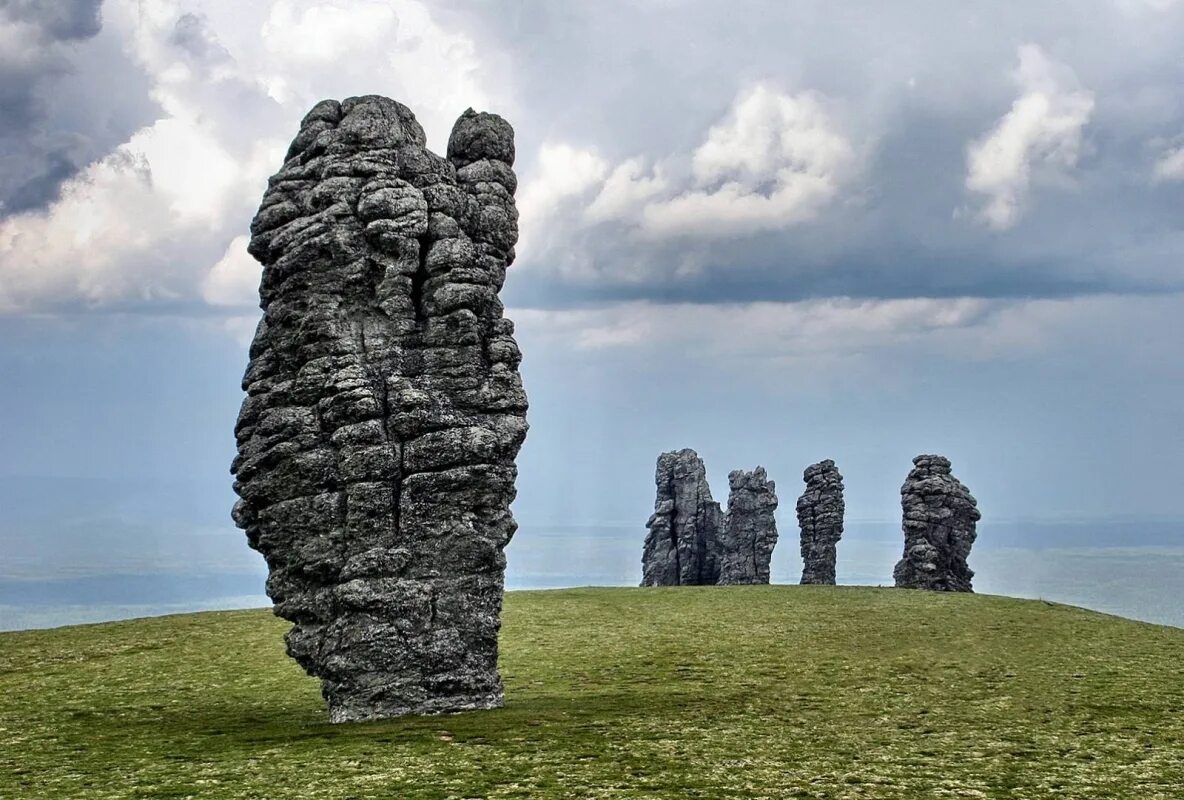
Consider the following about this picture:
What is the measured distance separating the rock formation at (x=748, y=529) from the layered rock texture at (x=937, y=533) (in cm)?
2084

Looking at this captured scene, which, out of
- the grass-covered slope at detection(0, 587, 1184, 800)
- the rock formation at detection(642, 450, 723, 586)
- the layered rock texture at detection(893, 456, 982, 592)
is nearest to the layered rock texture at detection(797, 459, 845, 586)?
the rock formation at detection(642, 450, 723, 586)

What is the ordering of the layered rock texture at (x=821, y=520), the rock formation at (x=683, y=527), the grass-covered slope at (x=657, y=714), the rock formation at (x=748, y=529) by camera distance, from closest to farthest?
1. the grass-covered slope at (x=657, y=714)
2. the layered rock texture at (x=821, y=520)
3. the rock formation at (x=748, y=529)
4. the rock formation at (x=683, y=527)

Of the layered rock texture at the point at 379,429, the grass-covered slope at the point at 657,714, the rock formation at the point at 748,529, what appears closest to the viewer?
the grass-covered slope at the point at 657,714

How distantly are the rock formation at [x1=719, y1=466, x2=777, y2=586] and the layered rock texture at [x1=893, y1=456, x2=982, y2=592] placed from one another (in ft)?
68.4

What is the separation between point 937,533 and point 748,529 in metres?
25.6

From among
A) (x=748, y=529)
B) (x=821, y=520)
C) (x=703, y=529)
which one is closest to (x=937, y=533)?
(x=821, y=520)

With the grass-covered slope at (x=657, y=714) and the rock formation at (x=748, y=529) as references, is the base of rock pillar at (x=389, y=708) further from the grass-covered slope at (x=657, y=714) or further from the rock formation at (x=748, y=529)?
the rock formation at (x=748, y=529)

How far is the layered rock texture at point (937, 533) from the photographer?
341ft

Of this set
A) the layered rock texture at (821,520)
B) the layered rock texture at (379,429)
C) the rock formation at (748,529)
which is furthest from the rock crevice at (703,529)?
the layered rock texture at (379,429)

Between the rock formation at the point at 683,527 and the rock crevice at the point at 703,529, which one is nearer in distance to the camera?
the rock crevice at the point at 703,529

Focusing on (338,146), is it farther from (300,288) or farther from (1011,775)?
(1011,775)

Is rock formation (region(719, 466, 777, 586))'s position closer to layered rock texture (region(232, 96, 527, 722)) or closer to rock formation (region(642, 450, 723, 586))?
rock formation (region(642, 450, 723, 586))

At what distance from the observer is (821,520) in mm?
121188

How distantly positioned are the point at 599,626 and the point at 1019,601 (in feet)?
123
